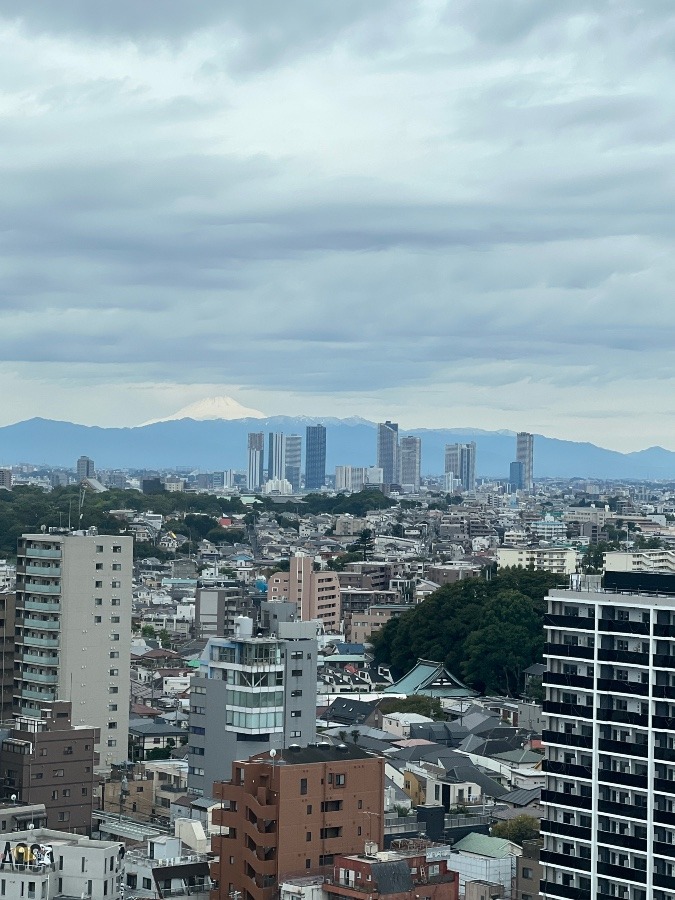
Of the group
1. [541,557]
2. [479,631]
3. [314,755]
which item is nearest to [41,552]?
[314,755]

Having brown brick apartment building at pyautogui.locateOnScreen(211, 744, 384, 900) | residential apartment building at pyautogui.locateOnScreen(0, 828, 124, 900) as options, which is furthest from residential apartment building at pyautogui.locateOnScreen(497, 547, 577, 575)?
residential apartment building at pyautogui.locateOnScreen(0, 828, 124, 900)

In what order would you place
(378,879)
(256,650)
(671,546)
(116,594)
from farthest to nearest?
(671,546) < (116,594) < (256,650) < (378,879)

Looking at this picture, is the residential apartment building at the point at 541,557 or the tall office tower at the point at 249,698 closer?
the tall office tower at the point at 249,698

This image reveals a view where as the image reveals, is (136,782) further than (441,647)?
No

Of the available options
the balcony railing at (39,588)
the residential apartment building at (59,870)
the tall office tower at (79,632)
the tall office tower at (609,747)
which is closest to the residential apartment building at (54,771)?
the tall office tower at (79,632)

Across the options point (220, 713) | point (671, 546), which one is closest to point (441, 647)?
point (220, 713)

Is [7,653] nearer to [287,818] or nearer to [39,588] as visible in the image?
[39,588]

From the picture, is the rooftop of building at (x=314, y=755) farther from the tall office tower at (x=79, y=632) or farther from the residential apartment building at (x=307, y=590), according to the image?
the residential apartment building at (x=307, y=590)

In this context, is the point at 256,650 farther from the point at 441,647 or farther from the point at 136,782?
the point at 441,647

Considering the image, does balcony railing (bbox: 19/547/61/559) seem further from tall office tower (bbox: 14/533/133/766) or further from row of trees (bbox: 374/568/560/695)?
row of trees (bbox: 374/568/560/695)
